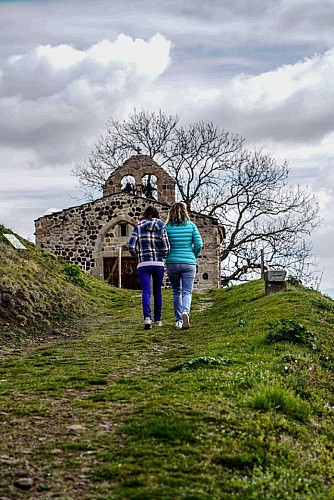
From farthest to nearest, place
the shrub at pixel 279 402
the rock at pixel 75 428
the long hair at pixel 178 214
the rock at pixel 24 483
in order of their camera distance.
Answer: the long hair at pixel 178 214, the shrub at pixel 279 402, the rock at pixel 75 428, the rock at pixel 24 483

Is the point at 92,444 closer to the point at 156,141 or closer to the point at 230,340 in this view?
the point at 230,340

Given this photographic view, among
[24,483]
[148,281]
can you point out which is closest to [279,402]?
[24,483]

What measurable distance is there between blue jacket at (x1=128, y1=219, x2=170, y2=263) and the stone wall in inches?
717

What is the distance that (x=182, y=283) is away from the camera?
12.2 m

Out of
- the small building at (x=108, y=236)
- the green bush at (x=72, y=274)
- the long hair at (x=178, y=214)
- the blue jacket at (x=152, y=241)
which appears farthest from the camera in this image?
the small building at (x=108, y=236)

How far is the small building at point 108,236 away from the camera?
99.2 feet

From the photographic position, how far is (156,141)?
43562 mm

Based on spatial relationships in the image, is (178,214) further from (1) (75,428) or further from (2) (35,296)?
(1) (75,428)

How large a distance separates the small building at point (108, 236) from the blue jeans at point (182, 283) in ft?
58.4

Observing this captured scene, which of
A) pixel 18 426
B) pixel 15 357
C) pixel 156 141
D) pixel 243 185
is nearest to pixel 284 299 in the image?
pixel 15 357

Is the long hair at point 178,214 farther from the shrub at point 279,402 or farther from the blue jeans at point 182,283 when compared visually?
the shrub at point 279,402

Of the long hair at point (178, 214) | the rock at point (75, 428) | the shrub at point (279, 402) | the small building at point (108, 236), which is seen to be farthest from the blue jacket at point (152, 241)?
the small building at point (108, 236)

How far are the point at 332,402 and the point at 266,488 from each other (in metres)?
2.82

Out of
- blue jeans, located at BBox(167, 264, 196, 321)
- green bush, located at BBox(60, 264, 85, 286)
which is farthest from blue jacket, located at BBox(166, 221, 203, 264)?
green bush, located at BBox(60, 264, 85, 286)
